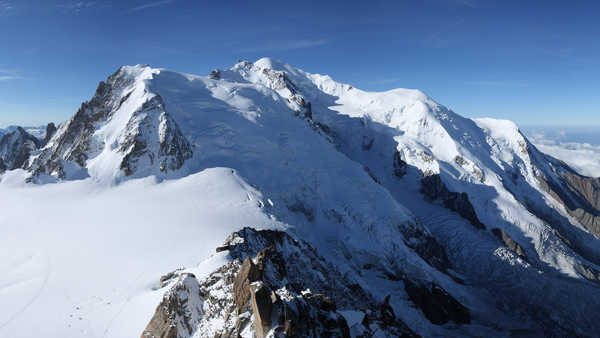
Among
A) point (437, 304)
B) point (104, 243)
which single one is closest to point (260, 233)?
point (104, 243)

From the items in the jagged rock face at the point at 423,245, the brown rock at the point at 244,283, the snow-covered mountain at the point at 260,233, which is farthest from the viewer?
the jagged rock face at the point at 423,245

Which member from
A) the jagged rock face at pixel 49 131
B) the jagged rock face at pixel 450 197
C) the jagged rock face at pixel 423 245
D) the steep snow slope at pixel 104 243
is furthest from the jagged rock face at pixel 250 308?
the jagged rock face at pixel 49 131

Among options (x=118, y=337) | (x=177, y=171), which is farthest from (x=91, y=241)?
(x=177, y=171)

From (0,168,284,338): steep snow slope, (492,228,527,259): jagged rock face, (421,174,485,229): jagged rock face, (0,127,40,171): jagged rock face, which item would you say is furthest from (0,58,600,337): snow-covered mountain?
(0,127,40,171): jagged rock face

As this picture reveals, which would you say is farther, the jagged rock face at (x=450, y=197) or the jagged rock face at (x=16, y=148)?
the jagged rock face at (x=450, y=197)

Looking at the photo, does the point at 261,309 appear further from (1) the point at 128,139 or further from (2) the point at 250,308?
(1) the point at 128,139

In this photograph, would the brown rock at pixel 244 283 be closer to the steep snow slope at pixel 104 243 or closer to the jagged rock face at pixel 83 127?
the steep snow slope at pixel 104 243
